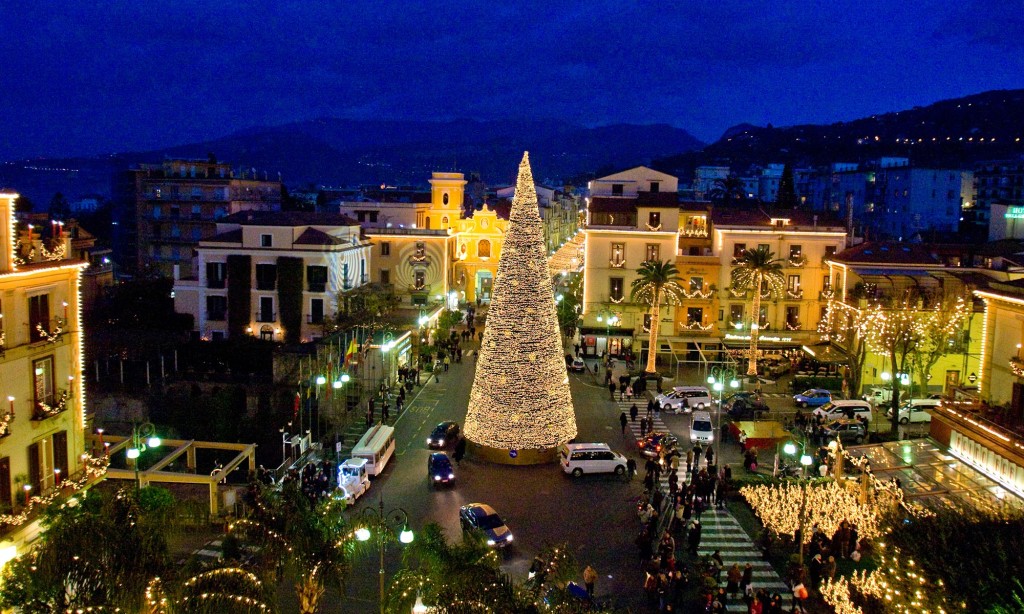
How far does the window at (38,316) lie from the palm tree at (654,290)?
103 ft

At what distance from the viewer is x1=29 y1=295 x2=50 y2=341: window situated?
18453mm

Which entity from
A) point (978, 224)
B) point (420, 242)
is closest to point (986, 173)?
point (978, 224)

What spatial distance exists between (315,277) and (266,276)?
9.76 ft

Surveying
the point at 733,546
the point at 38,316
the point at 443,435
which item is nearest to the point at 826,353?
the point at 443,435

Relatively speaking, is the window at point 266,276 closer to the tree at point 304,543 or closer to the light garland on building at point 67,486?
the light garland on building at point 67,486

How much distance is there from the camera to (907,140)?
162m

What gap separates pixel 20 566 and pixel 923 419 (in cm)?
3468

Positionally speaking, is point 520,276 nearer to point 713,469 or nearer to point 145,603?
point 713,469

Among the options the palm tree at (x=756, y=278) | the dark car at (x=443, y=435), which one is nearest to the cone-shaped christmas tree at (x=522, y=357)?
the dark car at (x=443, y=435)

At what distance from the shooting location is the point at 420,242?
6259cm

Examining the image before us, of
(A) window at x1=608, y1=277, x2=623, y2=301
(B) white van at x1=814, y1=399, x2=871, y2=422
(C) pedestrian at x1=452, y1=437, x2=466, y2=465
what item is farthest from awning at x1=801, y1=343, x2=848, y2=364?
(C) pedestrian at x1=452, y1=437, x2=466, y2=465

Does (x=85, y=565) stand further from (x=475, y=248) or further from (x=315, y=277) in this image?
(x=475, y=248)

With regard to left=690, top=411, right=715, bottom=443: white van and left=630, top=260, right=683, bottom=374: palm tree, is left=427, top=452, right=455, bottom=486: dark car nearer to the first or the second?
left=690, top=411, right=715, bottom=443: white van

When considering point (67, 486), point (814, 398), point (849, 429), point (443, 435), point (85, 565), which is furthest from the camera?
point (814, 398)
